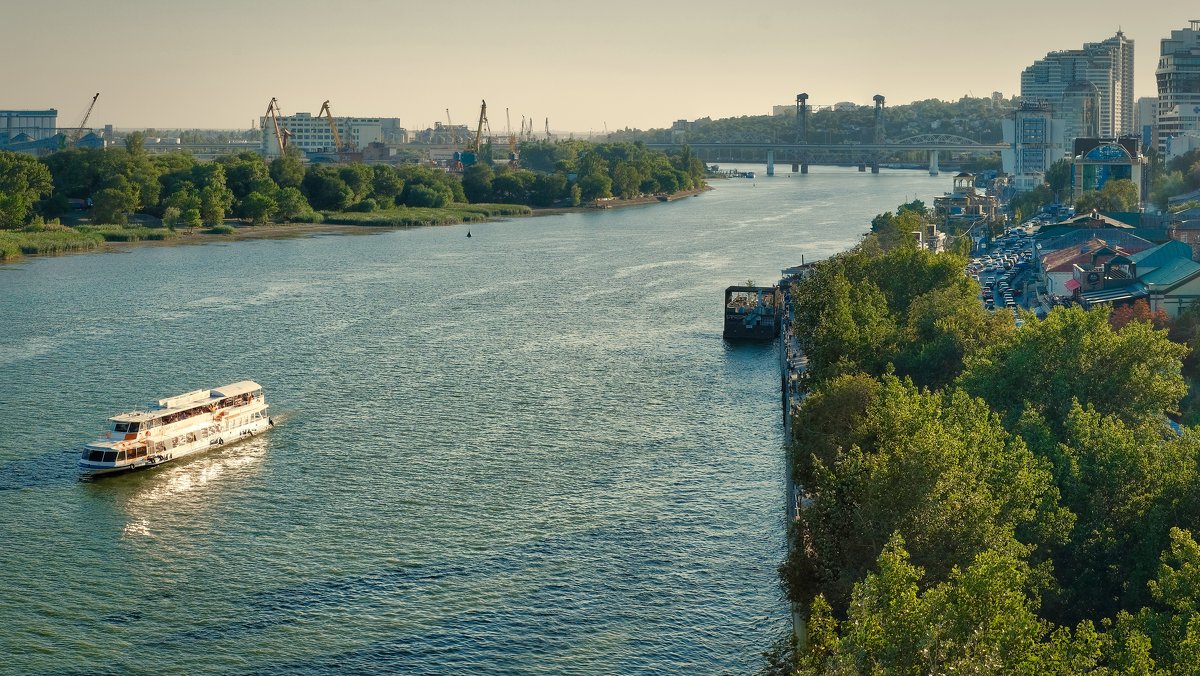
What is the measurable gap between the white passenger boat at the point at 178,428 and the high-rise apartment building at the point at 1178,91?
185 ft

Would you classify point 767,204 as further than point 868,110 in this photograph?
No

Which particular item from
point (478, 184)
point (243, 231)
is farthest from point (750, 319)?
point (478, 184)

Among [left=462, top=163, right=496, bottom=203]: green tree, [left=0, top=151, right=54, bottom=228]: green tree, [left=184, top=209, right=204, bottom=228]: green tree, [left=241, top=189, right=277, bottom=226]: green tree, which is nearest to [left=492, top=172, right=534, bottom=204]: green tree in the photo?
[left=462, top=163, right=496, bottom=203]: green tree

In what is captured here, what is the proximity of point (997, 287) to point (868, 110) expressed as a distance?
11570cm

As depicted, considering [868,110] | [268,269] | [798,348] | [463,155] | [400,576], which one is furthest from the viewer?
[868,110]

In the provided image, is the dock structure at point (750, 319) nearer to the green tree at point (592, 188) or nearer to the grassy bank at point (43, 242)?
the grassy bank at point (43, 242)

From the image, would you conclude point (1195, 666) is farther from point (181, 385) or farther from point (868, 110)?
point (868, 110)

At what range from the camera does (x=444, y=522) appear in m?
13.4

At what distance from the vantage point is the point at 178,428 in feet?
52.4

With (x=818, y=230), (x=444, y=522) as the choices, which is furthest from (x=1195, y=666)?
(x=818, y=230)

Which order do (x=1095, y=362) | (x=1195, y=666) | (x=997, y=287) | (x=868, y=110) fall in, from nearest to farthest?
(x=1195, y=666)
(x=1095, y=362)
(x=997, y=287)
(x=868, y=110)

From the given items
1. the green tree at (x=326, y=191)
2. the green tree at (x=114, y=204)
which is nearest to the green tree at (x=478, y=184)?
the green tree at (x=326, y=191)

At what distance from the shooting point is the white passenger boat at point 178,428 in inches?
595

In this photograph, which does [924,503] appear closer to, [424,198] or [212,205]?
[212,205]
